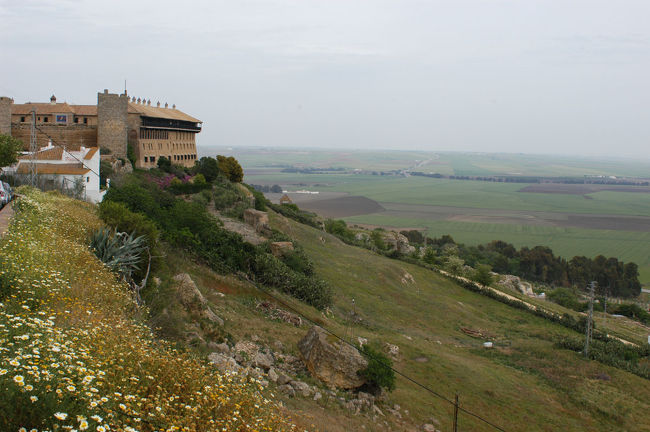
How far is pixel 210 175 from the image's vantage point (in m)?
52.3

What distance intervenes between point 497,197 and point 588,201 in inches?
1269

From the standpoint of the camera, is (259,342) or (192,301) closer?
(192,301)

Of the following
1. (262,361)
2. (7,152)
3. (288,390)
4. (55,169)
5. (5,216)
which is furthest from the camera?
(55,169)

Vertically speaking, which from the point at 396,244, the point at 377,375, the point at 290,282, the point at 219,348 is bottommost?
the point at 396,244

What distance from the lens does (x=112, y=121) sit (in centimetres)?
4503

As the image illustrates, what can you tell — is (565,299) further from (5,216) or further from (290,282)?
(5,216)

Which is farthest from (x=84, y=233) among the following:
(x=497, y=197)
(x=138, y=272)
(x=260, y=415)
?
(x=497, y=197)

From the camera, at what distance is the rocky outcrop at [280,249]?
3474 centimetres

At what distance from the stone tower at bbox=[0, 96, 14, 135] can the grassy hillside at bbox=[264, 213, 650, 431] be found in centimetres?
2410

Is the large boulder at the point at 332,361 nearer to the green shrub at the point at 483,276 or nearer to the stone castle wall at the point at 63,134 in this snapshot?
the stone castle wall at the point at 63,134

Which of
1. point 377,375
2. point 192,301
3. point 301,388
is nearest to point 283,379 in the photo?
point 301,388

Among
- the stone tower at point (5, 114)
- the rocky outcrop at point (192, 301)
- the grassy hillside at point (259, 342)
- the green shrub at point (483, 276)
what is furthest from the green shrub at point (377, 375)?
the stone tower at point (5, 114)

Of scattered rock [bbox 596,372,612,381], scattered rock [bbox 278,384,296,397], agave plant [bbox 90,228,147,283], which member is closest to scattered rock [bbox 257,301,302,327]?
agave plant [bbox 90,228,147,283]

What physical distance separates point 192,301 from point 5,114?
35.5 meters
